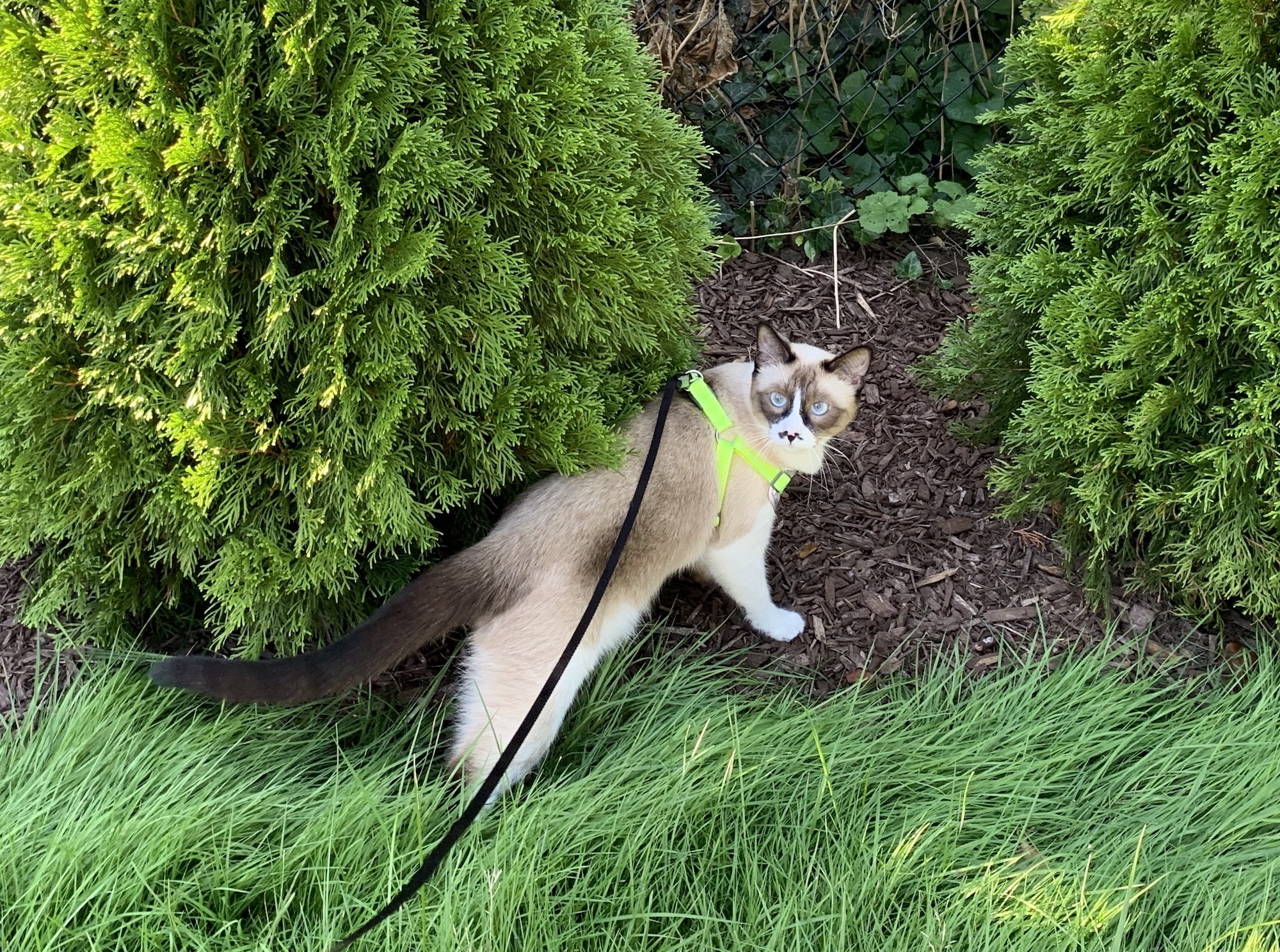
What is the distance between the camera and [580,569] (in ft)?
7.79

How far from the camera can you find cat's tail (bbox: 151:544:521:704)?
209 cm

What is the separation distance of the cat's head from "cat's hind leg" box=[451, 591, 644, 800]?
77 cm

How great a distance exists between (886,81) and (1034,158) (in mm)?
1728

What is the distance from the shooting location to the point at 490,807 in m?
2.23

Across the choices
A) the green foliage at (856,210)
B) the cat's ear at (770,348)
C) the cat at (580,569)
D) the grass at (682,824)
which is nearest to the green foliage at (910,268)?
the green foliage at (856,210)

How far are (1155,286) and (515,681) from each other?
2.02 metres

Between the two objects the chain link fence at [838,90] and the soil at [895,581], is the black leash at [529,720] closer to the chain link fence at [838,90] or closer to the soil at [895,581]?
the soil at [895,581]

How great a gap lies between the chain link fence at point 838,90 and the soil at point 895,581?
94 cm

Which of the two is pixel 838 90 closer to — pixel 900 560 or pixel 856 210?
pixel 856 210

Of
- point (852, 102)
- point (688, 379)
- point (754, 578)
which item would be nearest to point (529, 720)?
point (754, 578)

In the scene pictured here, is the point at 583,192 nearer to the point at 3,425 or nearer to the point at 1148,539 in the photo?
the point at 3,425

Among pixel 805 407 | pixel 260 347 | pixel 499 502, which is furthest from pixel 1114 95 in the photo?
pixel 260 347

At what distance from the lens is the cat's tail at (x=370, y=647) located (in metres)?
2.09

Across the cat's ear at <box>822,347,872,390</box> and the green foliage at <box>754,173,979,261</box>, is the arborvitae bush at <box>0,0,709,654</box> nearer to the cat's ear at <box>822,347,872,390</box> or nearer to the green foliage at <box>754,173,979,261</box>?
the cat's ear at <box>822,347,872,390</box>
